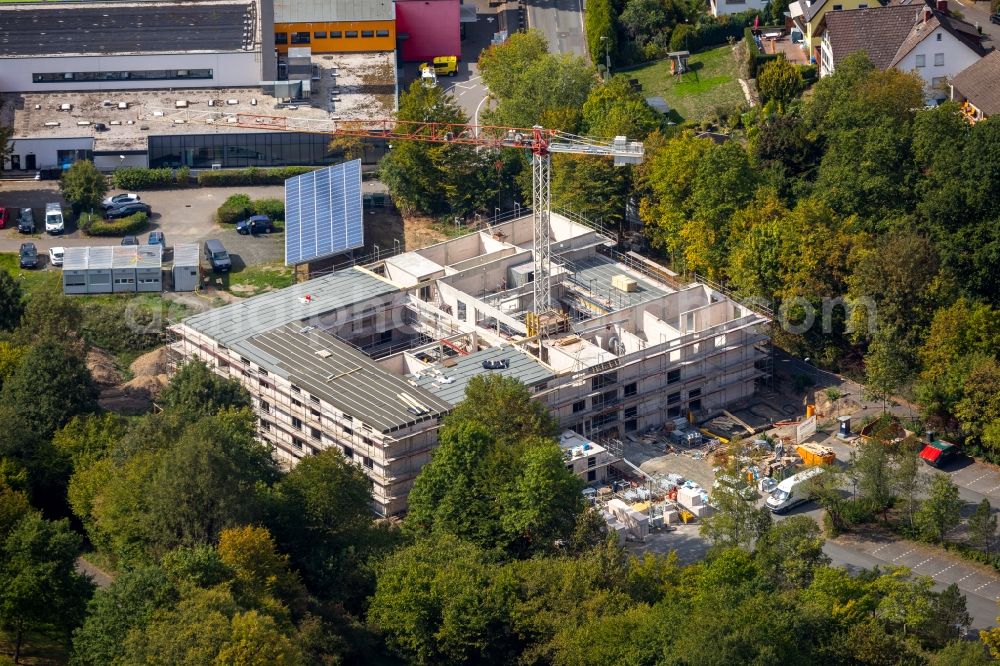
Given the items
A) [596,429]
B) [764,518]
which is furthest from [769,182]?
[764,518]

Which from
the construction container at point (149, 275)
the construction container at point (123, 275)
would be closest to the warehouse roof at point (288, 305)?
the construction container at point (149, 275)

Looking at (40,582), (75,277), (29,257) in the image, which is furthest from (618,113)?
(40,582)

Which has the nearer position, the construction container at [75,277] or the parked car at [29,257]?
the construction container at [75,277]

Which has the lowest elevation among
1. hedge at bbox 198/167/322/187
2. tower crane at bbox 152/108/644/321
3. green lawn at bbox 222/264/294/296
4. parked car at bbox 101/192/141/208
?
green lawn at bbox 222/264/294/296

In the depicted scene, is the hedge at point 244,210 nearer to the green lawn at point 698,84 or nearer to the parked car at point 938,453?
the green lawn at point 698,84

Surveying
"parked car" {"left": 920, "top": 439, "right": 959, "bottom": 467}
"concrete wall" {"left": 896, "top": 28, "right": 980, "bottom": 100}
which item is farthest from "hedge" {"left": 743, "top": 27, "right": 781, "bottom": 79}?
"parked car" {"left": 920, "top": 439, "right": 959, "bottom": 467}

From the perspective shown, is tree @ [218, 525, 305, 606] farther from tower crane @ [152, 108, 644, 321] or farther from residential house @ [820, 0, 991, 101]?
residential house @ [820, 0, 991, 101]

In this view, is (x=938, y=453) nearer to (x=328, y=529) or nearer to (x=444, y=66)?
(x=328, y=529)
